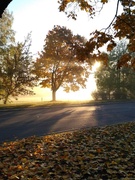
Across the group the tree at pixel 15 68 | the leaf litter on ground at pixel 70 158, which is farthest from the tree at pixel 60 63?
the leaf litter on ground at pixel 70 158

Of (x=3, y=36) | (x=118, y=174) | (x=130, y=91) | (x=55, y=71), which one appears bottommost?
(x=118, y=174)

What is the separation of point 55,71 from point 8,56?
9.89 meters

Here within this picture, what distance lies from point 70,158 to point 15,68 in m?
19.8

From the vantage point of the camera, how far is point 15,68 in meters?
25.3

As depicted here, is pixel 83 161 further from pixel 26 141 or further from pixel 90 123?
pixel 90 123

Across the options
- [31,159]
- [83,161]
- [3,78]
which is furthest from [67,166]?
→ [3,78]

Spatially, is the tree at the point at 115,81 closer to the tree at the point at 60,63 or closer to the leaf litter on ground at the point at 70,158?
the tree at the point at 60,63

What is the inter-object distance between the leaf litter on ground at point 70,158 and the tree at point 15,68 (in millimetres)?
16978

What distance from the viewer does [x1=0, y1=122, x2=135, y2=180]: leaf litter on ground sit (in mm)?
5473

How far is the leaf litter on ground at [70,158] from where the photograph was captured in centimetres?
547

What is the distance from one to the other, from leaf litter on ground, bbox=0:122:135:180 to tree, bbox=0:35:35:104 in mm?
16978

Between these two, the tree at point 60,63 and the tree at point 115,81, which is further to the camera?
the tree at point 115,81

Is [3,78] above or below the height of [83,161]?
above

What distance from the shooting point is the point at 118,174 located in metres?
5.54
